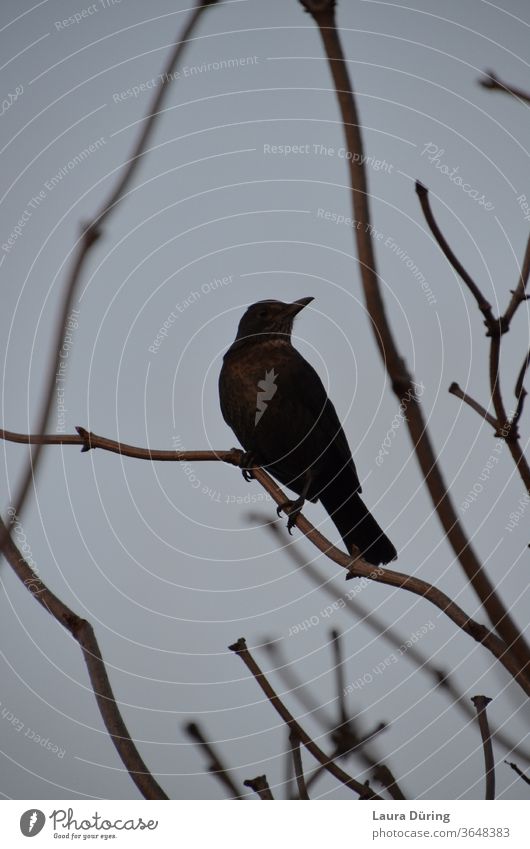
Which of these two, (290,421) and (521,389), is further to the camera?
(290,421)

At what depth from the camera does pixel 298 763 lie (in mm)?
1847

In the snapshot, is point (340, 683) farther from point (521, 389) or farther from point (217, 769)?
point (521, 389)

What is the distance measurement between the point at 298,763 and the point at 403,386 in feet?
2.63

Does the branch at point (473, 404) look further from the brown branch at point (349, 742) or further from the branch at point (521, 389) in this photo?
the brown branch at point (349, 742)

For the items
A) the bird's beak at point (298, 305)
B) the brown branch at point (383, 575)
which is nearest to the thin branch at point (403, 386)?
the brown branch at point (383, 575)

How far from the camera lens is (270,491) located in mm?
2359

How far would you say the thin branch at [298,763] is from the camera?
184 cm

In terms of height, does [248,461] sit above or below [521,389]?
above

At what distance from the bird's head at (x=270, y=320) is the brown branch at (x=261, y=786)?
6.04 feet

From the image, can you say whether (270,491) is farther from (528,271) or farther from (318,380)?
(318,380)

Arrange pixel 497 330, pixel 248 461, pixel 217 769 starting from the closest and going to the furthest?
pixel 497 330, pixel 217 769, pixel 248 461

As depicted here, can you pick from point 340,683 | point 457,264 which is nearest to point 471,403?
point 457,264

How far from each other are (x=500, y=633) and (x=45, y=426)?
36.8 inches
